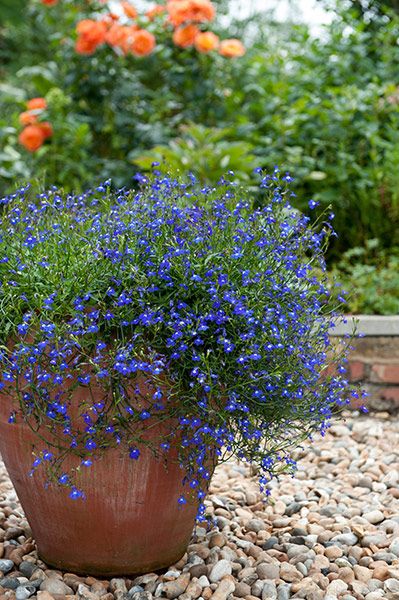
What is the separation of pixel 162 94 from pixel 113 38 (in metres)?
0.48

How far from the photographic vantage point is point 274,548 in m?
2.19

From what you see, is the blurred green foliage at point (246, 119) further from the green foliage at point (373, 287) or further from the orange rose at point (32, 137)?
the green foliage at point (373, 287)

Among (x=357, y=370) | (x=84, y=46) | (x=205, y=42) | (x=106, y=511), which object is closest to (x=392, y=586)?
(x=106, y=511)

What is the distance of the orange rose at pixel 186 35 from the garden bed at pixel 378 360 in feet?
7.74

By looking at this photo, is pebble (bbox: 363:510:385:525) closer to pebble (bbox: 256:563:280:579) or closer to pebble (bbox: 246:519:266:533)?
pebble (bbox: 246:519:266:533)

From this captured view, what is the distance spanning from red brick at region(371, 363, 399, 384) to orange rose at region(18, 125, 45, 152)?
2647 mm

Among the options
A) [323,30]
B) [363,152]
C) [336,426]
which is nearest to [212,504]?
[336,426]

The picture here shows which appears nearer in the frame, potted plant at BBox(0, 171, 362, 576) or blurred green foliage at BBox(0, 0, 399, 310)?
potted plant at BBox(0, 171, 362, 576)

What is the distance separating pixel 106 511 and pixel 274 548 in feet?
1.79

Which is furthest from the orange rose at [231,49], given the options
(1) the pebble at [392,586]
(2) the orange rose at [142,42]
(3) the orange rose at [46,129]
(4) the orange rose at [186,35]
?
(1) the pebble at [392,586]

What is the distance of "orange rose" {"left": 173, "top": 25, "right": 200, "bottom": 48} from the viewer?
198 inches

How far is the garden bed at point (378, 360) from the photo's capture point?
3.54 metres

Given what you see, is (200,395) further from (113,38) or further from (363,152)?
(113,38)

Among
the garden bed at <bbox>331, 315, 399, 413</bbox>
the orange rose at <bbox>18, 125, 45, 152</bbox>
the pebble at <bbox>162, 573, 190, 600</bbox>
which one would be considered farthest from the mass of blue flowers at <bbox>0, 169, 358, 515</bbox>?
the orange rose at <bbox>18, 125, 45, 152</bbox>
